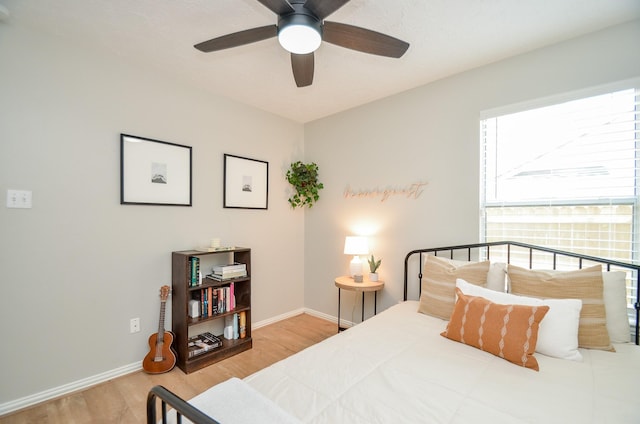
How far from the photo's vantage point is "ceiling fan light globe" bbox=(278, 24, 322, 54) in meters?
1.45

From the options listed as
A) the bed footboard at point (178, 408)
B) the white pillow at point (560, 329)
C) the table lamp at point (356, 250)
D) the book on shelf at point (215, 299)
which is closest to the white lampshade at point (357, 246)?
the table lamp at point (356, 250)

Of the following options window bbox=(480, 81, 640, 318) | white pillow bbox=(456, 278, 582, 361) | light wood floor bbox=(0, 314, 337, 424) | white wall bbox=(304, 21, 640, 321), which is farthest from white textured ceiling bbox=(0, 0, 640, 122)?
light wood floor bbox=(0, 314, 337, 424)

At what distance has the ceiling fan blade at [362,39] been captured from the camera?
1.54 meters

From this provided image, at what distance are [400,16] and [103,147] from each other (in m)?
2.37

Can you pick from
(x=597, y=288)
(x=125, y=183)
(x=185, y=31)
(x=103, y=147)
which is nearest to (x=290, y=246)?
(x=125, y=183)

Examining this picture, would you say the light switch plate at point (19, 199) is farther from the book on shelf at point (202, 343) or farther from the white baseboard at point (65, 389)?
the book on shelf at point (202, 343)

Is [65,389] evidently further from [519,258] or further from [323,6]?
[519,258]

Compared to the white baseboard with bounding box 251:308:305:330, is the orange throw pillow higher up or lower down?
higher up

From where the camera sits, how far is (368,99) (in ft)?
10.0

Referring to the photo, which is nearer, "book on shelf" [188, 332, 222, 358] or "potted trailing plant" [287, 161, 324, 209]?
"book on shelf" [188, 332, 222, 358]

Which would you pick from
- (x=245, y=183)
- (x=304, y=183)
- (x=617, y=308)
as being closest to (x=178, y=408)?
(x=617, y=308)

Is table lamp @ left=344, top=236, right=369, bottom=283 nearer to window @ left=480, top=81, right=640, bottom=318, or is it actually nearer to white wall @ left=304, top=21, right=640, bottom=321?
white wall @ left=304, top=21, right=640, bottom=321

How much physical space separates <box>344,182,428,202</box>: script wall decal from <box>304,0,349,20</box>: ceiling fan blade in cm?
178

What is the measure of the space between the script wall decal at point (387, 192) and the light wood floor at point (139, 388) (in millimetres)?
1592
